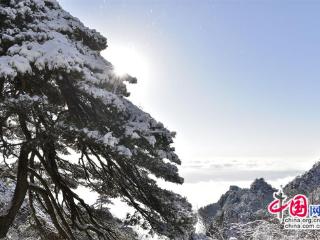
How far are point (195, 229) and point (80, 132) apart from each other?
4.32 meters

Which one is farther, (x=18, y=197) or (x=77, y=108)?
(x=18, y=197)

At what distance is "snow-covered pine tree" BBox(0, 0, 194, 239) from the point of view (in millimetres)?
7488

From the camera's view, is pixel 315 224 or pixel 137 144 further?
pixel 315 224

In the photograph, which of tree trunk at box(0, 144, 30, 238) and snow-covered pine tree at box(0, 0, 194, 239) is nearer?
snow-covered pine tree at box(0, 0, 194, 239)

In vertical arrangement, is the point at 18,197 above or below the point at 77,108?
below

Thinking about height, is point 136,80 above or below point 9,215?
above

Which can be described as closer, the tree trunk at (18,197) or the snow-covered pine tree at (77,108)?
the snow-covered pine tree at (77,108)

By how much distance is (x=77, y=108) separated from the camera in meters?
8.84

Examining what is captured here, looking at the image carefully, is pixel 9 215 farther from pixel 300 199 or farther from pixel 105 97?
pixel 300 199

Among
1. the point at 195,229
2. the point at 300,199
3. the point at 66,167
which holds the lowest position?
the point at 195,229

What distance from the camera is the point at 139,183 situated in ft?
33.3

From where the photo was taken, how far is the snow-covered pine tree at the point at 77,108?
24.6 ft

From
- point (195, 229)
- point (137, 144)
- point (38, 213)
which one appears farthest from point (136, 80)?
point (38, 213)

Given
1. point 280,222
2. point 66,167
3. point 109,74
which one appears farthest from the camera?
point 66,167
